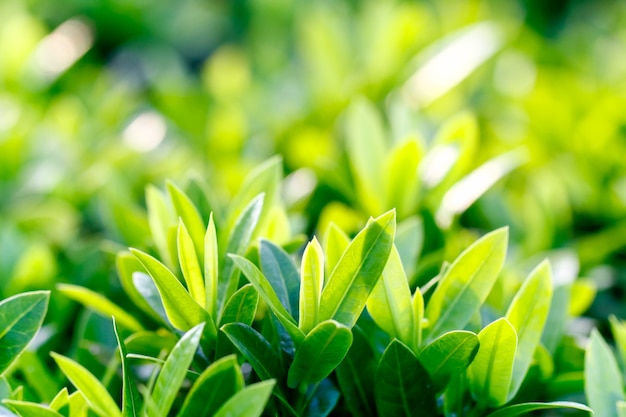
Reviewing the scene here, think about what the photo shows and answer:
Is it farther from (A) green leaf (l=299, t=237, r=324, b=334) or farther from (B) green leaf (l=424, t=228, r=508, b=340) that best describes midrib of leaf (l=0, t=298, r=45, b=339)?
(B) green leaf (l=424, t=228, r=508, b=340)

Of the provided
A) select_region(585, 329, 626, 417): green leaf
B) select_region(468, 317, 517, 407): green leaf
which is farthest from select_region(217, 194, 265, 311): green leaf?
select_region(585, 329, 626, 417): green leaf

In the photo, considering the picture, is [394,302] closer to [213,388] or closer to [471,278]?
[471,278]

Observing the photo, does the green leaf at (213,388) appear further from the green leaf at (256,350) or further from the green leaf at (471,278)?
the green leaf at (471,278)

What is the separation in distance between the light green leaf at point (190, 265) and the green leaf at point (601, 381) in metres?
0.64

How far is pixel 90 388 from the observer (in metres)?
1.00

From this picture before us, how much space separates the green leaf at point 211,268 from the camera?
1016 mm

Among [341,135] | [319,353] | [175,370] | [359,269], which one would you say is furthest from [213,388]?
[341,135]

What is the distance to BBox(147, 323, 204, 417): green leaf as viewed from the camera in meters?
0.92

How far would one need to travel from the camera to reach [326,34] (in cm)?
251

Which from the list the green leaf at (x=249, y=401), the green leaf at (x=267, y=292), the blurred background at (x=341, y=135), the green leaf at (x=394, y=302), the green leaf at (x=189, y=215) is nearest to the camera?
the green leaf at (x=249, y=401)

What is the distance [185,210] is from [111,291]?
48 cm

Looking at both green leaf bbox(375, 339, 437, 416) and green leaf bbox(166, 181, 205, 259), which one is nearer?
green leaf bbox(375, 339, 437, 416)

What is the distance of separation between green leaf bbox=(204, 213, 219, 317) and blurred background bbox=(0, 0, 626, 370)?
40 cm

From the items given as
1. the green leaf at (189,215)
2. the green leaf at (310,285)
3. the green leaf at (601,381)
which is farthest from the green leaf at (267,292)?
the green leaf at (601,381)
